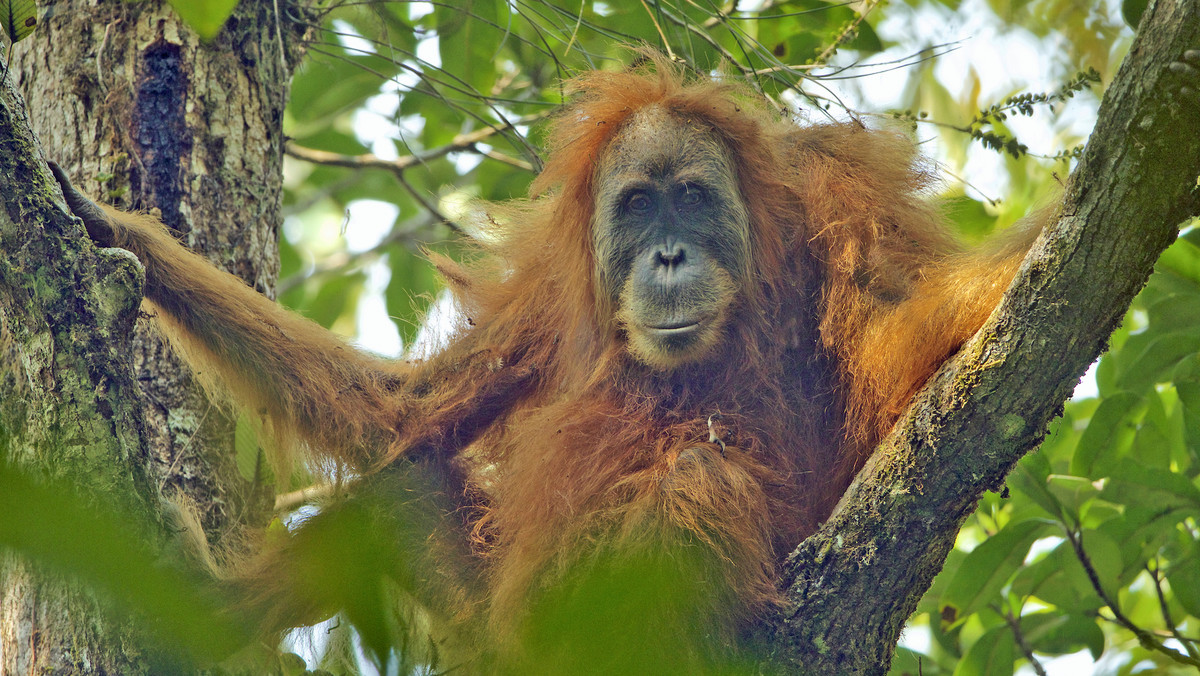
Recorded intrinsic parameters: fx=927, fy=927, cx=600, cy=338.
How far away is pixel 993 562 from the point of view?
10.8 feet

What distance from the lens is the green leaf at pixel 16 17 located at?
178 cm

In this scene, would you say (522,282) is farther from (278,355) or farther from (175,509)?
(175,509)

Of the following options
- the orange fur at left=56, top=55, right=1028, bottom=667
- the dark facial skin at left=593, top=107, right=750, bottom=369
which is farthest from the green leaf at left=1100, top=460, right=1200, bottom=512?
the dark facial skin at left=593, top=107, right=750, bottom=369

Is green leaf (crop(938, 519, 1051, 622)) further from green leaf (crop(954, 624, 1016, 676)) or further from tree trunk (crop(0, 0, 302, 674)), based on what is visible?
tree trunk (crop(0, 0, 302, 674))

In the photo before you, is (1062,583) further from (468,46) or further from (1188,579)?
(468,46)

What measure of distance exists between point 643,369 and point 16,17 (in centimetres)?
194

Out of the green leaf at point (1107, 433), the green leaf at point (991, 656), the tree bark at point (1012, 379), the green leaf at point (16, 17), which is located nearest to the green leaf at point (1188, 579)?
the green leaf at point (1107, 433)

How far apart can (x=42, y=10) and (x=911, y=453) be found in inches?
127

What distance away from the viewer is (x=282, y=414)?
317 centimetres

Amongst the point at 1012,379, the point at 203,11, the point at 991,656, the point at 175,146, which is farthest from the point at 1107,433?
the point at 175,146

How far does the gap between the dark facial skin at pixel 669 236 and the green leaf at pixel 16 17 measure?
1.71m

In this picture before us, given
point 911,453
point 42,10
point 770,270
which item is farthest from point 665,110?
point 42,10

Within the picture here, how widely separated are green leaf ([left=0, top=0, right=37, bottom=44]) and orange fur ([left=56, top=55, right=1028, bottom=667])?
1.01m

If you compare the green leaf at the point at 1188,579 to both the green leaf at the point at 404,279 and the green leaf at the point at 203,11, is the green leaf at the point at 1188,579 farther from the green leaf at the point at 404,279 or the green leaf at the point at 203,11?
the green leaf at the point at 404,279
